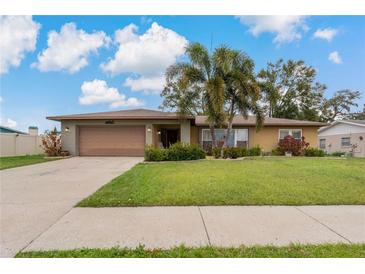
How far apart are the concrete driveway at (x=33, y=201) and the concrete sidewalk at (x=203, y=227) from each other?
258mm

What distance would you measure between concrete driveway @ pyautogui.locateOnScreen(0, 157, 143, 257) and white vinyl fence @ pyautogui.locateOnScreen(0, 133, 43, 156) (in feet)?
31.8

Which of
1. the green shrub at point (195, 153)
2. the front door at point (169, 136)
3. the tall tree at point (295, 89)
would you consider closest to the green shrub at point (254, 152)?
the green shrub at point (195, 153)

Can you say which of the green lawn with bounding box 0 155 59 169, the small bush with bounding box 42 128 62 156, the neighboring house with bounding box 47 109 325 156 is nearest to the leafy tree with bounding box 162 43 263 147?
the neighboring house with bounding box 47 109 325 156

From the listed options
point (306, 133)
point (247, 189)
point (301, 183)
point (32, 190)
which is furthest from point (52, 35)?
point (306, 133)

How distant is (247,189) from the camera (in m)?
6.16

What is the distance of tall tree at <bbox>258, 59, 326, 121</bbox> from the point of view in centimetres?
3344

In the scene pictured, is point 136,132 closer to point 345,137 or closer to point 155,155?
point 155,155

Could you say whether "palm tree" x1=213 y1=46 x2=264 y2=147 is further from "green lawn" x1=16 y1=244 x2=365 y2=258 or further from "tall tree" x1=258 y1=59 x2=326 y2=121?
"tall tree" x1=258 y1=59 x2=326 y2=121

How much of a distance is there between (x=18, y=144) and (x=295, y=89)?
32.3 metres

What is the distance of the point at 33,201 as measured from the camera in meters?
5.45

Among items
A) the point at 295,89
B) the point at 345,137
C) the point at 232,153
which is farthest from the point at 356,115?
the point at 232,153

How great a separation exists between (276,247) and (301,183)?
4.32 m

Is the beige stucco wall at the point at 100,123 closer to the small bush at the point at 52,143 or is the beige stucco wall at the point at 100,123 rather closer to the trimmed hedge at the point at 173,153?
the small bush at the point at 52,143
